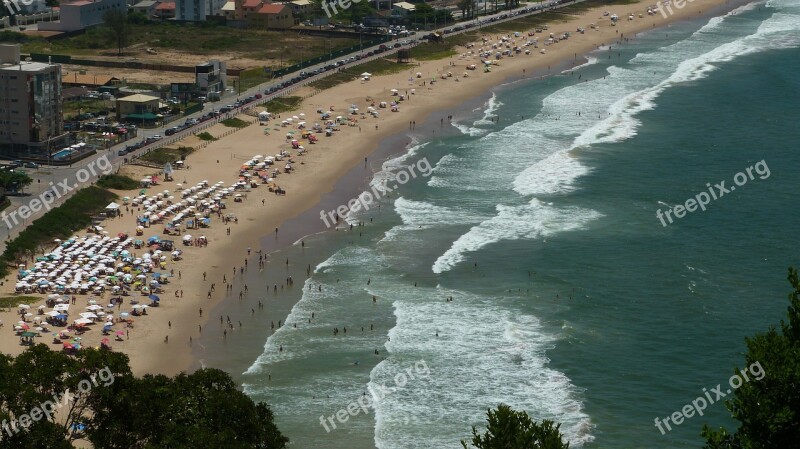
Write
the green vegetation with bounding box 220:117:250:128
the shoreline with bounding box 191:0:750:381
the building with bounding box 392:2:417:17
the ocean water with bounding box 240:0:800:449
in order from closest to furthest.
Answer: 1. the ocean water with bounding box 240:0:800:449
2. the shoreline with bounding box 191:0:750:381
3. the green vegetation with bounding box 220:117:250:128
4. the building with bounding box 392:2:417:17

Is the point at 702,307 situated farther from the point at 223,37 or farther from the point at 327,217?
the point at 223,37

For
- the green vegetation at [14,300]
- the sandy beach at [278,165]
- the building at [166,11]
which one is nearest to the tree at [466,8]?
the sandy beach at [278,165]

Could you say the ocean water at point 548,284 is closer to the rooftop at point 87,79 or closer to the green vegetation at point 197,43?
the green vegetation at point 197,43

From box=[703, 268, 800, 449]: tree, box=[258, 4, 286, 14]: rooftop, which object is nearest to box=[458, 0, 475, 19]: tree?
box=[258, 4, 286, 14]: rooftop

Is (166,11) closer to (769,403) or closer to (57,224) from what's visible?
(57,224)

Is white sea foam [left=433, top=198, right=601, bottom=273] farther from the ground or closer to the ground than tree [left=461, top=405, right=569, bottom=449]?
closer to the ground

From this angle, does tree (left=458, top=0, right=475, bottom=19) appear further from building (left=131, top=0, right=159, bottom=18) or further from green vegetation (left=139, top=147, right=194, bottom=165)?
green vegetation (left=139, top=147, right=194, bottom=165)

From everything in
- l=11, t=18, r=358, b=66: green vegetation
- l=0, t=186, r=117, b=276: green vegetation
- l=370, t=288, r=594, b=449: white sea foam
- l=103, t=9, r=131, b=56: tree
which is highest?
l=103, t=9, r=131, b=56: tree
